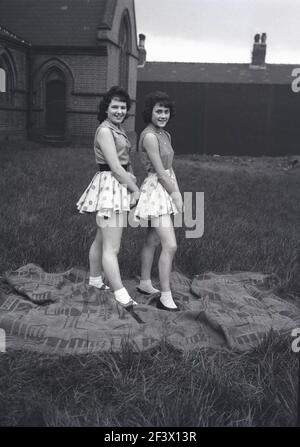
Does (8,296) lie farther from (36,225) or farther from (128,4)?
(128,4)

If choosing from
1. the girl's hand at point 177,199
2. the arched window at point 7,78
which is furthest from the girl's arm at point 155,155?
the arched window at point 7,78

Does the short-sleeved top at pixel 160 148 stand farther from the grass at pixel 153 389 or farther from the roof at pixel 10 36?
the roof at pixel 10 36

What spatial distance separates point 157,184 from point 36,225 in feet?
8.44

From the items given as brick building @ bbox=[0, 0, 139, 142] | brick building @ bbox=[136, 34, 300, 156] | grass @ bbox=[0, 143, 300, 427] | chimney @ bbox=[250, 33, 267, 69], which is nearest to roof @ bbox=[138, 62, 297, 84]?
brick building @ bbox=[136, 34, 300, 156]

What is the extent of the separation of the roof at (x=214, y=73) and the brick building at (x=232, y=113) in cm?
6

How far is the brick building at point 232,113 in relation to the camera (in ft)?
87.2

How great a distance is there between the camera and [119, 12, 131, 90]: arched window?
21.9 m

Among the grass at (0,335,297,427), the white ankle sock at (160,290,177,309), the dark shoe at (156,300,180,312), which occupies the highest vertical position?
the white ankle sock at (160,290,177,309)

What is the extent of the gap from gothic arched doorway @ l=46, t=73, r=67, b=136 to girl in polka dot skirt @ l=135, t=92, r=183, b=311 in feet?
55.6

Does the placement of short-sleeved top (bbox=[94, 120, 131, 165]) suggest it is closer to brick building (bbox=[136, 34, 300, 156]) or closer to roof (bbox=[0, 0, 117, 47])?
roof (bbox=[0, 0, 117, 47])

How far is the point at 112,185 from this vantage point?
3.99 m

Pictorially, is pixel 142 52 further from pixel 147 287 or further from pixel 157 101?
pixel 147 287

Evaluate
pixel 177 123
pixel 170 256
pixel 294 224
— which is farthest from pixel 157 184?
pixel 177 123

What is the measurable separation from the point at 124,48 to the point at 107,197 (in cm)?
2000
